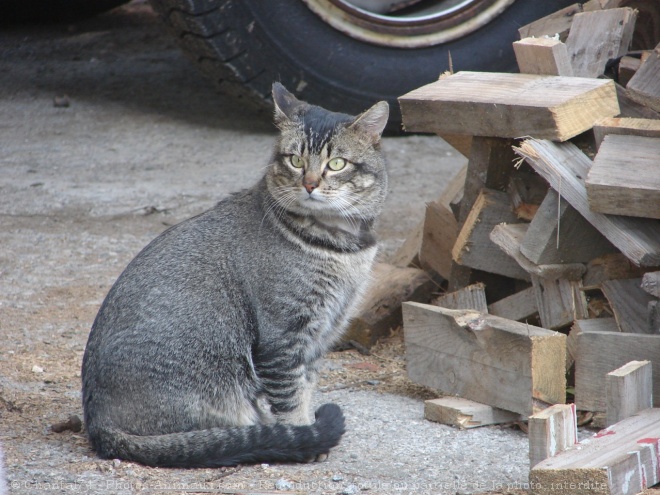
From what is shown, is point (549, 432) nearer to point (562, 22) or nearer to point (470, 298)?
point (470, 298)

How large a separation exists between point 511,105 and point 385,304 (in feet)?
3.92

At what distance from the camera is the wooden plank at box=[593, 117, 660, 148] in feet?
10.6

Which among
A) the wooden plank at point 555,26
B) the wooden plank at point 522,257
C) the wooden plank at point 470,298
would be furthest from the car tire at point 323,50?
the wooden plank at point 522,257

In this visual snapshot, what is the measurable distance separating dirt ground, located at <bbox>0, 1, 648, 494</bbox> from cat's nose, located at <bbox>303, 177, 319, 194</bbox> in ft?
2.83

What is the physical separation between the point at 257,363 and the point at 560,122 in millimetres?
1392

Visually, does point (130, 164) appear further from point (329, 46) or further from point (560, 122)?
point (560, 122)

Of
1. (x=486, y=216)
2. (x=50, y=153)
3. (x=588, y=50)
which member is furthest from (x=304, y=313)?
(x=50, y=153)

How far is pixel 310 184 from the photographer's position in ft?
10.9

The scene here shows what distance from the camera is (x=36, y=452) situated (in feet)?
9.86

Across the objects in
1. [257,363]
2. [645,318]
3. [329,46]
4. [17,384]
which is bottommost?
[17,384]

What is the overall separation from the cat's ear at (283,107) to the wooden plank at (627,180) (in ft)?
3.77

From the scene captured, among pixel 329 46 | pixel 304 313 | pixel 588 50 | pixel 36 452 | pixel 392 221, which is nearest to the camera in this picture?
pixel 36 452

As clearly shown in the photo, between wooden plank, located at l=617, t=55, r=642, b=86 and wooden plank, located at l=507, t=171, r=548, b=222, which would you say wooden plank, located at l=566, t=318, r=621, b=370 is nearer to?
wooden plank, located at l=507, t=171, r=548, b=222

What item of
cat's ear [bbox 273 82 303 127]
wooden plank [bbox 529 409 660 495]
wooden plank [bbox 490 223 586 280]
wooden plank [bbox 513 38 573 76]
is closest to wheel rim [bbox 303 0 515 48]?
wooden plank [bbox 513 38 573 76]
